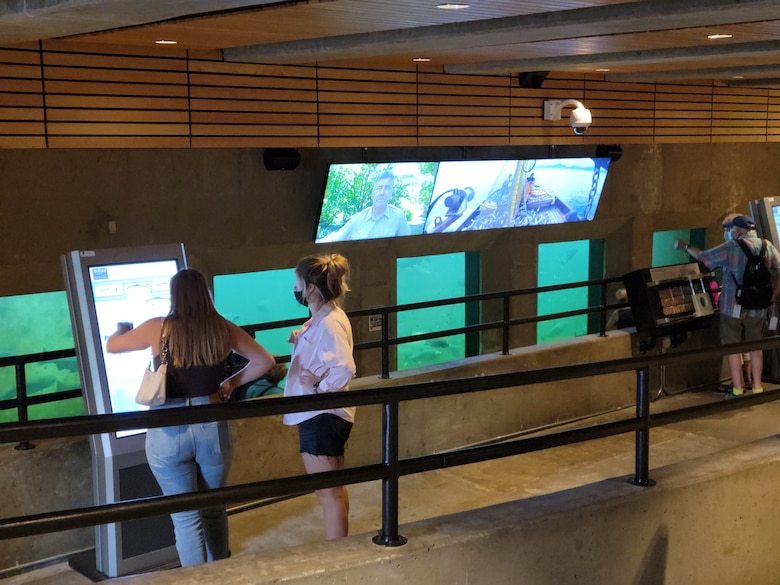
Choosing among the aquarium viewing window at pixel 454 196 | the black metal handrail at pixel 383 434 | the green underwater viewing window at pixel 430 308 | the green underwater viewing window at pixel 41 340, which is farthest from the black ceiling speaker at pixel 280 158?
the green underwater viewing window at pixel 430 308

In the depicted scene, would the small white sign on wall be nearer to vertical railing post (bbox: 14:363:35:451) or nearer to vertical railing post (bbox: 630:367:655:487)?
vertical railing post (bbox: 14:363:35:451)

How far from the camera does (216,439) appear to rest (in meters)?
3.82

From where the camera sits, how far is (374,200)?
29.0 feet

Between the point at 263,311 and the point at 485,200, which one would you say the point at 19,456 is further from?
the point at 263,311

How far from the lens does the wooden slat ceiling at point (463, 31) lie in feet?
13.6

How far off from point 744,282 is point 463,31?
147 inches

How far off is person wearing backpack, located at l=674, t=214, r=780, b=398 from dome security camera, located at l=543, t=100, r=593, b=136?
240 centimetres

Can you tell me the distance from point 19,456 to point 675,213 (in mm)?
9845

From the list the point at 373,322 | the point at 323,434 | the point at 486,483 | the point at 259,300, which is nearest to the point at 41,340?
the point at 259,300

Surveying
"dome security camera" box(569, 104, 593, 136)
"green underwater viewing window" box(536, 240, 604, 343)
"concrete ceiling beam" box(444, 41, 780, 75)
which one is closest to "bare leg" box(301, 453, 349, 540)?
"concrete ceiling beam" box(444, 41, 780, 75)

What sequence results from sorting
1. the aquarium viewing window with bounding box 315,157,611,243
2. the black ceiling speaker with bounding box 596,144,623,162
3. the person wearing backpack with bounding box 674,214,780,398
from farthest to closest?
the black ceiling speaker with bounding box 596,144,623,162 < the aquarium viewing window with bounding box 315,157,611,243 < the person wearing backpack with bounding box 674,214,780,398

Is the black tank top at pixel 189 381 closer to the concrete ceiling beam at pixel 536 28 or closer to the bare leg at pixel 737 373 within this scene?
the concrete ceiling beam at pixel 536 28

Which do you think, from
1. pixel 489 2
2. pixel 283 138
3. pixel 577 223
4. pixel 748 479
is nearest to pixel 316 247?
pixel 283 138

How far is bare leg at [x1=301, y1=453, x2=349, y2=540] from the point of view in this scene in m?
4.05
